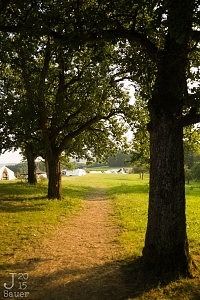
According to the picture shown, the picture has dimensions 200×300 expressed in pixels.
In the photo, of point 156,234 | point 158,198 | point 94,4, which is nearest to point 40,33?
point 94,4

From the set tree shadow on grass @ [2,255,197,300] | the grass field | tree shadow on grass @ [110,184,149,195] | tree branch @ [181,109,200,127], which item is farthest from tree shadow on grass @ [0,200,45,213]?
tree shadow on grass @ [110,184,149,195]

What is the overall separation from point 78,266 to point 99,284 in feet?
5.44

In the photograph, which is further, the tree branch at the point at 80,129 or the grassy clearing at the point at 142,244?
the tree branch at the point at 80,129

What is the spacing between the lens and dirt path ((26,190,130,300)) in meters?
9.40

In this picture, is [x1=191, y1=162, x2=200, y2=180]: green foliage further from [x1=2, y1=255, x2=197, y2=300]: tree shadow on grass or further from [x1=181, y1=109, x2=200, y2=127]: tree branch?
[x1=181, y1=109, x2=200, y2=127]: tree branch

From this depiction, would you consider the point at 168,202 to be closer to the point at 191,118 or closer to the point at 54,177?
the point at 191,118

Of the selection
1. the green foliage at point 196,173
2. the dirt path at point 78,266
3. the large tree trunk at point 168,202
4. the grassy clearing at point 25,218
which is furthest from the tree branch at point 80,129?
the green foliage at point 196,173

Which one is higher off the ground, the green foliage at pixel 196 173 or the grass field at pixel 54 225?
the green foliage at pixel 196 173

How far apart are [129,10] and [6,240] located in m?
9.01

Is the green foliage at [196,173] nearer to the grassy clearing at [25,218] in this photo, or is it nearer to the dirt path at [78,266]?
the grassy clearing at [25,218]

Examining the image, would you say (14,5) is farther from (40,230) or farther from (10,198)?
(10,198)

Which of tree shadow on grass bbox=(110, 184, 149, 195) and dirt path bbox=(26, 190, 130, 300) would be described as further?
tree shadow on grass bbox=(110, 184, 149, 195)

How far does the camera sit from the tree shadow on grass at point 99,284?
30.1 feet

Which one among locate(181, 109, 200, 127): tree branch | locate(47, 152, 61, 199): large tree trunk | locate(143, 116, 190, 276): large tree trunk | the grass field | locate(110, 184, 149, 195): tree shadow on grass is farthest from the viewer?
locate(110, 184, 149, 195): tree shadow on grass
